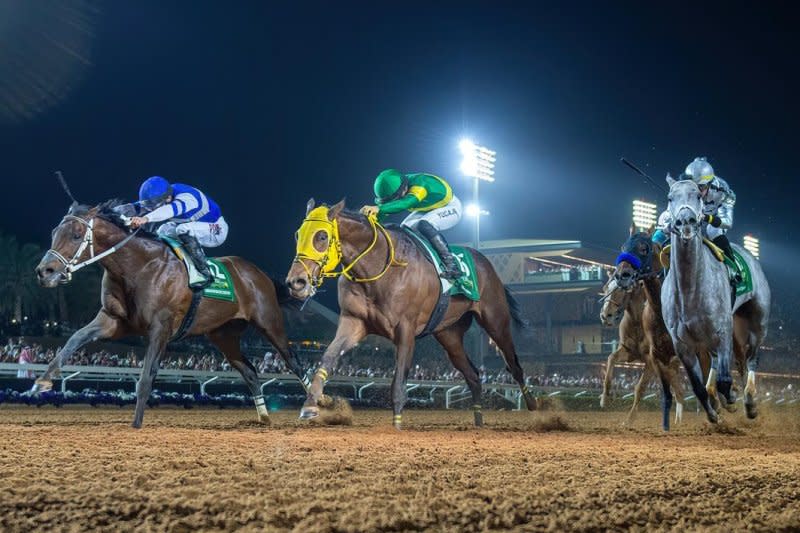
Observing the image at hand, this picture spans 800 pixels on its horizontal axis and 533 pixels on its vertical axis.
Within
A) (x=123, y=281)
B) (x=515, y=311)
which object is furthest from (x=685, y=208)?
(x=123, y=281)

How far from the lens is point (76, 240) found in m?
7.99

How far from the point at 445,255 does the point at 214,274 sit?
2524mm

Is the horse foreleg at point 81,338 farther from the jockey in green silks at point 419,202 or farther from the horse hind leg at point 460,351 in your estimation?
the horse hind leg at point 460,351

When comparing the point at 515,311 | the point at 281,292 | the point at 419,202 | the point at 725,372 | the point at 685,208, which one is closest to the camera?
the point at 685,208

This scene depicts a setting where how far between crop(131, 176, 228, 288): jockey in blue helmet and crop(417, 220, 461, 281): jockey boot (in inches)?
94.8

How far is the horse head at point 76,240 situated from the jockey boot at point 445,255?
3.19 m

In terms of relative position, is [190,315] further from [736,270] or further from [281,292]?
[736,270]

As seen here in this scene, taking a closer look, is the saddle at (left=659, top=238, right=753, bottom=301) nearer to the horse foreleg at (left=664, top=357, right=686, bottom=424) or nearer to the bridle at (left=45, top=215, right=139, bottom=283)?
the horse foreleg at (left=664, top=357, right=686, bottom=424)

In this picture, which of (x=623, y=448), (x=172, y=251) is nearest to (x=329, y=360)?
(x=172, y=251)

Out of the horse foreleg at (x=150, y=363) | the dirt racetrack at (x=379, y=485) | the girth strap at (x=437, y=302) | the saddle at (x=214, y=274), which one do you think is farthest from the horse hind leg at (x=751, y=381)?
the horse foreleg at (x=150, y=363)

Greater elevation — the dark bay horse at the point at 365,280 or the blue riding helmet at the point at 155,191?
the blue riding helmet at the point at 155,191

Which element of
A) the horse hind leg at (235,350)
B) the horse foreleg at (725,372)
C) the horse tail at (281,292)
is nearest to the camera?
the horse foreleg at (725,372)

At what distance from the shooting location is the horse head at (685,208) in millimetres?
7402

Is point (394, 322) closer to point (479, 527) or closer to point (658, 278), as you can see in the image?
point (658, 278)
